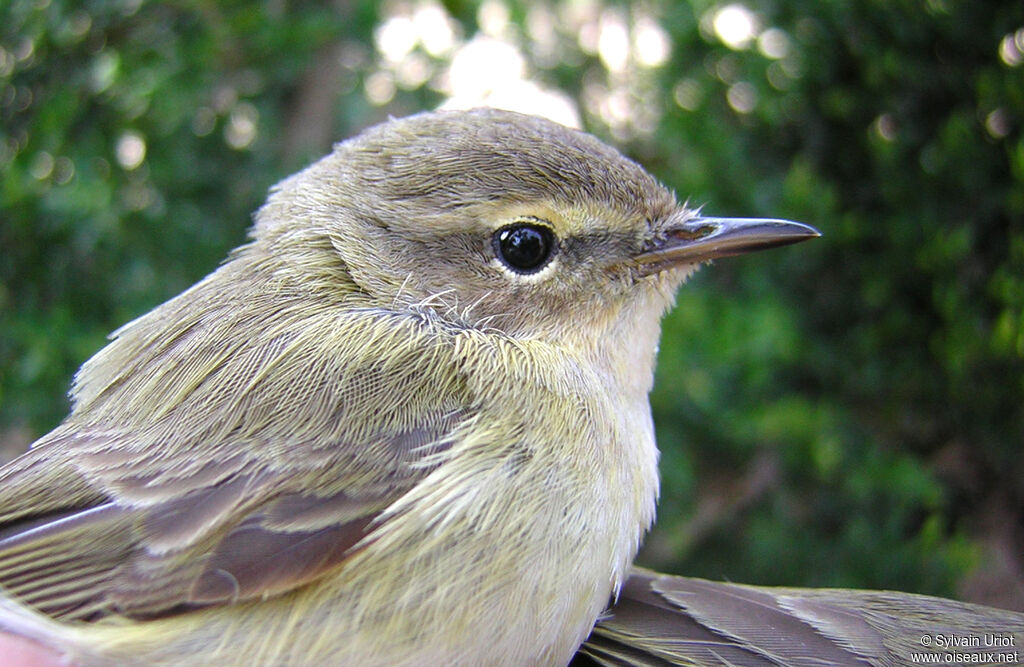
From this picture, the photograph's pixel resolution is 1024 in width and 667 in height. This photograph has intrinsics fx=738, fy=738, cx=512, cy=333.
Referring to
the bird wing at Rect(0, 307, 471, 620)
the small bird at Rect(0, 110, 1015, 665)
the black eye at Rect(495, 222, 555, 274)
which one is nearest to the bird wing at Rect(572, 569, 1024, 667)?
the small bird at Rect(0, 110, 1015, 665)

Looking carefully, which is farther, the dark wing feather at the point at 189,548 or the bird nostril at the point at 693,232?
the bird nostril at the point at 693,232

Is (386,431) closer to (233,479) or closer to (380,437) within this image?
(380,437)

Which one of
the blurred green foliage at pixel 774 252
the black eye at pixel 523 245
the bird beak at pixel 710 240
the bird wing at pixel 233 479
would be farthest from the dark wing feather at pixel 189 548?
the blurred green foliage at pixel 774 252

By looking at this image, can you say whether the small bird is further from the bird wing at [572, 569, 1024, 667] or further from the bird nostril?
the bird wing at [572, 569, 1024, 667]

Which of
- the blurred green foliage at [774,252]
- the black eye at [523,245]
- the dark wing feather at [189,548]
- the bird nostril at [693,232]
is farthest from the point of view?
the blurred green foliage at [774,252]

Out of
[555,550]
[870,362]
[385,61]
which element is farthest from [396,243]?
[385,61]

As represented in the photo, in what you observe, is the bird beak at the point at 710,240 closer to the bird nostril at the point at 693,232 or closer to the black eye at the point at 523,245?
the bird nostril at the point at 693,232

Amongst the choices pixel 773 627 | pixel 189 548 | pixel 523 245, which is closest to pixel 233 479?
pixel 189 548
